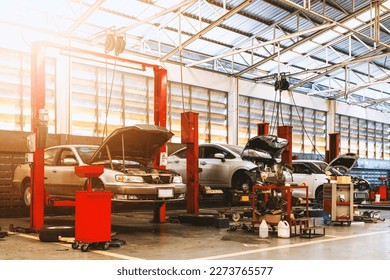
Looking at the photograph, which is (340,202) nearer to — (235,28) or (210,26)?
(210,26)

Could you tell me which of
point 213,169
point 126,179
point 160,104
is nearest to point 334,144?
point 213,169

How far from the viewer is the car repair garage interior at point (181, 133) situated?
6098 millimetres

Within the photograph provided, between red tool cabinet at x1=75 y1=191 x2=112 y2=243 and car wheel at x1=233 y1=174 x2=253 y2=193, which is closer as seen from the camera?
red tool cabinet at x1=75 y1=191 x2=112 y2=243

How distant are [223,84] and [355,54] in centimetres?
549

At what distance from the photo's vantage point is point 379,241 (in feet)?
21.1

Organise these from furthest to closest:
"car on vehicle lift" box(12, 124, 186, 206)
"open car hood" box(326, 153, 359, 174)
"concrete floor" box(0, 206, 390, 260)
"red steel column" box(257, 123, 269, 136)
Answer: "red steel column" box(257, 123, 269, 136) → "open car hood" box(326, 153, 359, 174) → "car on vehicle lift" box(12, 124, 186, 206) → "concrete floor" box(0, 206, 390, 260)

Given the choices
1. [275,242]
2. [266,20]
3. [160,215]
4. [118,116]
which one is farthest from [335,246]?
[266,20]

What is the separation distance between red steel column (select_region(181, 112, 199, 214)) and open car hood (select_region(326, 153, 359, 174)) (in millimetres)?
2581

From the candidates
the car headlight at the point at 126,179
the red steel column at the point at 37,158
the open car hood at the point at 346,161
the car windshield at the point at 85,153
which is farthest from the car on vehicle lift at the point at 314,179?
the red steel column at the point at 37,158

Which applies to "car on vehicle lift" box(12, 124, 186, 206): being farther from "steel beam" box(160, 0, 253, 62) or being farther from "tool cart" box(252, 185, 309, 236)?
"steel beam" box(160, 0, 253, 62)

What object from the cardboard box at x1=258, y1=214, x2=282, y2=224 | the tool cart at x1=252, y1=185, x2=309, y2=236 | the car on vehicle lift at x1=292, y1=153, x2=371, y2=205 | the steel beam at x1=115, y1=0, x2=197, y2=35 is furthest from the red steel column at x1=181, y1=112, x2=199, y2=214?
the car on vehicle lift at x1=292, y1=153, x2=371, y2=205

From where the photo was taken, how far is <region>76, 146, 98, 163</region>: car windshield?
25.0ft

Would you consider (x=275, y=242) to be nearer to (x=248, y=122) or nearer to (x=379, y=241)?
(x=379, y=241)

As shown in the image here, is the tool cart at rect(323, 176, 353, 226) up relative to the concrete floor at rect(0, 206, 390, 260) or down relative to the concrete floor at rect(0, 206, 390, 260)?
up
